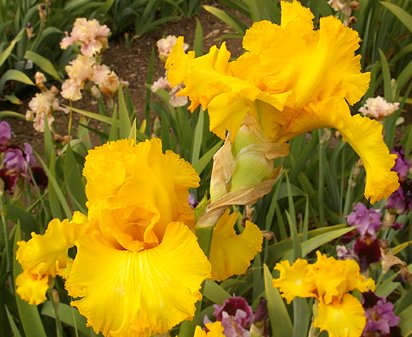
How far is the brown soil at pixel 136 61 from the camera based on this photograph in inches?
137

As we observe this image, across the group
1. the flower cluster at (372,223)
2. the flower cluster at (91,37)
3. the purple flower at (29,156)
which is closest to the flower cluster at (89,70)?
the flower cluster at (91,37)

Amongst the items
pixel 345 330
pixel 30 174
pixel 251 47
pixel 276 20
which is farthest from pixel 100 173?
pixel 276 20

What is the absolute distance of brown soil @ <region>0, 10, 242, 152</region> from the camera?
3479 millimetres

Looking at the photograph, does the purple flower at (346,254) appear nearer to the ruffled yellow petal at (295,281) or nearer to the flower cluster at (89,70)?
the ruffled yellow petal at (295,281)

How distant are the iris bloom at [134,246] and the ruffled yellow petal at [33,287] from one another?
0.26 metres

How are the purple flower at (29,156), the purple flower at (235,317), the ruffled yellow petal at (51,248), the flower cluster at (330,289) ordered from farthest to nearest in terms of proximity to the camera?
the purple flower at (29,156)
the purple flower at (235,317)
the flower cluster at (330,289)
the ruffled yellow petal at (51,248)

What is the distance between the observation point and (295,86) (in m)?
0.79

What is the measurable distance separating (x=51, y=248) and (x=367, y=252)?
82 centimetres

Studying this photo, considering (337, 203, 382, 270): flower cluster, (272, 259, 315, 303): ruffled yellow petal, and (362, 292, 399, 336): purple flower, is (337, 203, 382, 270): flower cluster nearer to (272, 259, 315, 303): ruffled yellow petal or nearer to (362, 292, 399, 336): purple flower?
(362, 292, 399, 336): purple flower

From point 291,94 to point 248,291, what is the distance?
123 centimetres

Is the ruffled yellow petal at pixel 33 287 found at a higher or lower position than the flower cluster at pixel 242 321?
higher

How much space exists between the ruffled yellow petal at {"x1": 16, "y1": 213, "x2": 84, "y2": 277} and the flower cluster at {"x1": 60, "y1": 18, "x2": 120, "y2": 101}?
133 cm

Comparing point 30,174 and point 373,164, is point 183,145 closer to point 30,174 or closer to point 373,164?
point 30,174

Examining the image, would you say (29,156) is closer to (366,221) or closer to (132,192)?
(366,221)
